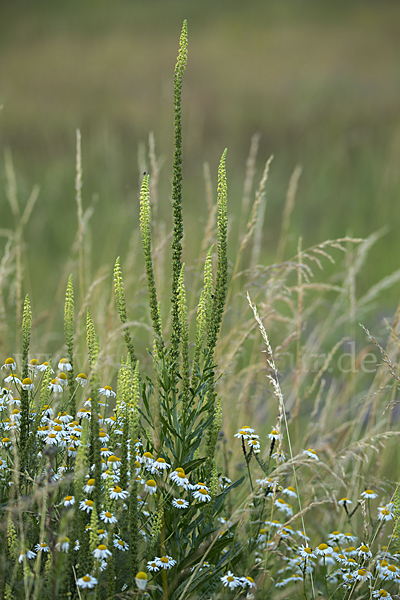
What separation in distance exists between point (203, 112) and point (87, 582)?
25.9 ft

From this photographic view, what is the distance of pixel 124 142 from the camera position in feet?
25.4

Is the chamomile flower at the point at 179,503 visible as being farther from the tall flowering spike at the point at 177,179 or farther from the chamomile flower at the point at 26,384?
the chamomile flower at the point at 26,384

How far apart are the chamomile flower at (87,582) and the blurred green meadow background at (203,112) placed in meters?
3.53

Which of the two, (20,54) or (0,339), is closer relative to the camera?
(0,339)

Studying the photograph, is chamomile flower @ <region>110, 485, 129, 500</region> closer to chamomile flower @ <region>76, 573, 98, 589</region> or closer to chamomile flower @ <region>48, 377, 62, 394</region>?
chamomile flower @ <region>76, 573, 98, 589</region>

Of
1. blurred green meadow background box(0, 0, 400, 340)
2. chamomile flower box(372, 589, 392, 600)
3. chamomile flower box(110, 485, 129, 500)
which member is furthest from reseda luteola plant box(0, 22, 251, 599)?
blurred green meadow background box(0, 0, 400, 340)

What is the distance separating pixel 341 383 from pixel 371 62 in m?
7.20

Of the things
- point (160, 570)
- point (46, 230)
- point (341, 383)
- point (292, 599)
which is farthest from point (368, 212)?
point (160, 570)

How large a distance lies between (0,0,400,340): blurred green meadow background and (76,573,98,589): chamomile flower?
Answer: 11.6ft

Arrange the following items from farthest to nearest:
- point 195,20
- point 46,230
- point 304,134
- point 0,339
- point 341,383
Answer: point 195,20 → point 304,134 → point 46,230 → point 341,383 → point 0,339

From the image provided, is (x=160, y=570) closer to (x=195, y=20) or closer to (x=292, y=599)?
(x=292, y=599)

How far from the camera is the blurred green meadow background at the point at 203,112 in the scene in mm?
5688

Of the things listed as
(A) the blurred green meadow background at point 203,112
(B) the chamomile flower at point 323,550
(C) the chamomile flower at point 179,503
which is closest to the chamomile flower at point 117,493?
(C) the chamomile flower at point 179,503

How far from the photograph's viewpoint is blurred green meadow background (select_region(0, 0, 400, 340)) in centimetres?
569
